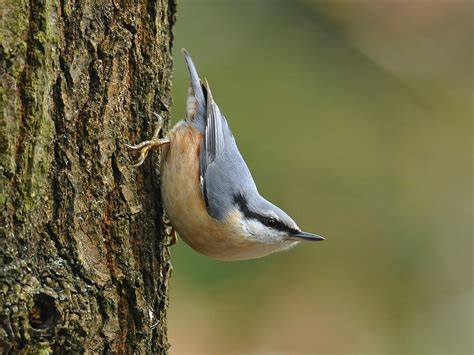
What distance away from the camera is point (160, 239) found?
2.97 m

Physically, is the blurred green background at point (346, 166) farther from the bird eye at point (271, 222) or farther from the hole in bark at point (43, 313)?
the hole in bark at point (43, 313)

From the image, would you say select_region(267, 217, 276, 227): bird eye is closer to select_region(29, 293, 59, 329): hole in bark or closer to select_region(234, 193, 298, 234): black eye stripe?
select_region(234, 193, 298, 234): black eye stripe

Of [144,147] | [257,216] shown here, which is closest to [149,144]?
[144,147]

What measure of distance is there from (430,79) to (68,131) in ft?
17.7

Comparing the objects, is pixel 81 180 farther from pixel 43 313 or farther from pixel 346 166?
pixel 346 166

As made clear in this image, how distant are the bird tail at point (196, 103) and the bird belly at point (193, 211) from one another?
12 centimetres

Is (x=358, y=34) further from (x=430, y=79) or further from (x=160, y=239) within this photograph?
(x=160, y=239)

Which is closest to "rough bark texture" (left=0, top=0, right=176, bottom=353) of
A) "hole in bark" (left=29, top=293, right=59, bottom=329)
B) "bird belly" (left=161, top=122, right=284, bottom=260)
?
"hole in bark" (left=29, top=293, right=59, bottom=329)

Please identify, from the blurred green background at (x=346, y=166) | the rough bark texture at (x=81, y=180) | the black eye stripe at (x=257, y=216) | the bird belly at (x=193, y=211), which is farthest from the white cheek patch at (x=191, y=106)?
the blurred green background at (x=346, y=166)

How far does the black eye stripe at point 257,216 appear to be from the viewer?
3420mm

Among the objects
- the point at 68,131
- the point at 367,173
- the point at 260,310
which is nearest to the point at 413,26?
the point at 367,173

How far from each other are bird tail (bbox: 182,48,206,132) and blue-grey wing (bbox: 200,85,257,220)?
0.05 m

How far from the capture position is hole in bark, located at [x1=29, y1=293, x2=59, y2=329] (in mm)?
2270

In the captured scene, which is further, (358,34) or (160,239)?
(358,34)
